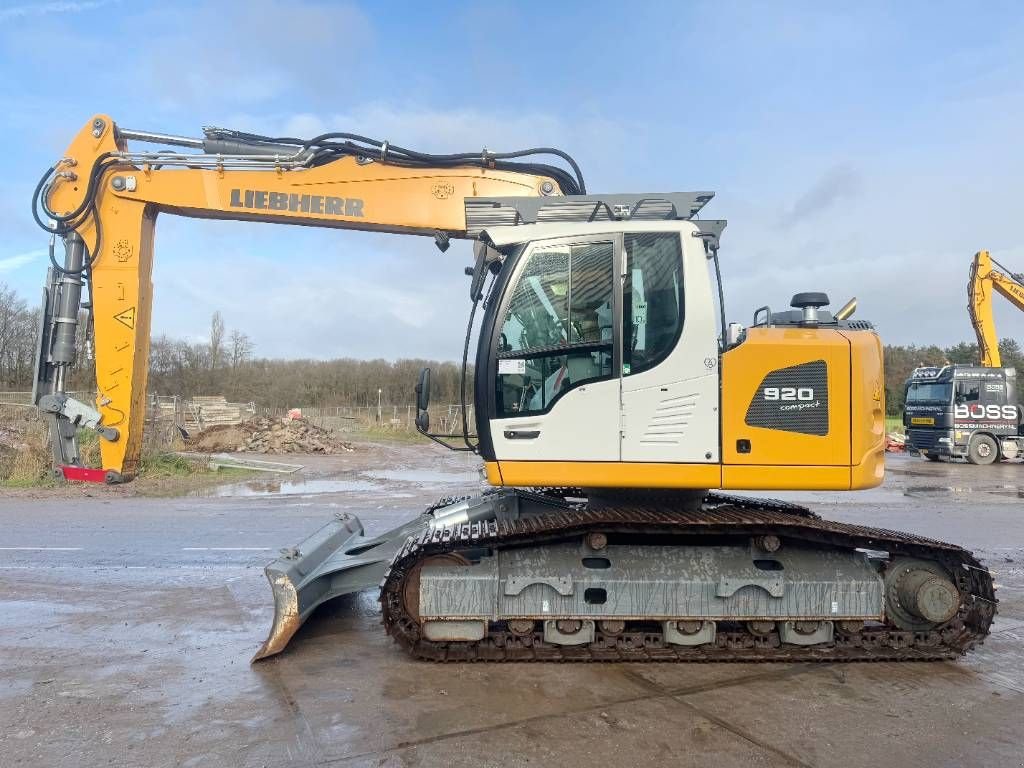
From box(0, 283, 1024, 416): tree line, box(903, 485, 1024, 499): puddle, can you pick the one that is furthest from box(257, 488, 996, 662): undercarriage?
box(0, 283, 1024, 416): tree line

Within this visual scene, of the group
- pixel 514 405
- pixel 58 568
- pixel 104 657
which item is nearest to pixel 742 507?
pixel 514 405

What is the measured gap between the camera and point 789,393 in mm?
4477

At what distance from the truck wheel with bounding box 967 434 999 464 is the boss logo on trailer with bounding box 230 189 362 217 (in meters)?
22.1

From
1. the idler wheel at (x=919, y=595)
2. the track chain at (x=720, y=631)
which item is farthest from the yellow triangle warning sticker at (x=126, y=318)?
the idler wheel at (x=919, y=595)

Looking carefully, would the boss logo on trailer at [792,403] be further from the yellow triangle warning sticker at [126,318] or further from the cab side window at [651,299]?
the yellow triangle warning sticker at [126,318]

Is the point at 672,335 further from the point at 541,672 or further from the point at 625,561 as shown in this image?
the point at 541,672

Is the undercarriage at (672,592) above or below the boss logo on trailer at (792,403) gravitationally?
below

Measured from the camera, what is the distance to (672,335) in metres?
4.46

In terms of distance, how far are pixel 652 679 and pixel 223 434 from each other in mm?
21504

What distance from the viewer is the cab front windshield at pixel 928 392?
23.3 meters

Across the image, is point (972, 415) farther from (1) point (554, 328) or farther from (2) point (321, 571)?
(2) point (321, 571)

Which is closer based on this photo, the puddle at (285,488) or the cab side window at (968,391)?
the puddle at (285,488)

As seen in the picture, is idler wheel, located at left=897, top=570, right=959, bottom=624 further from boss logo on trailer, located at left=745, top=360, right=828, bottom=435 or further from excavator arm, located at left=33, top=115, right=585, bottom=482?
excavator arm, located at left=33, top=115, right=585, bottom=482

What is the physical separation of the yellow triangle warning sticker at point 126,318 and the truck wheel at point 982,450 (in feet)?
75.7
